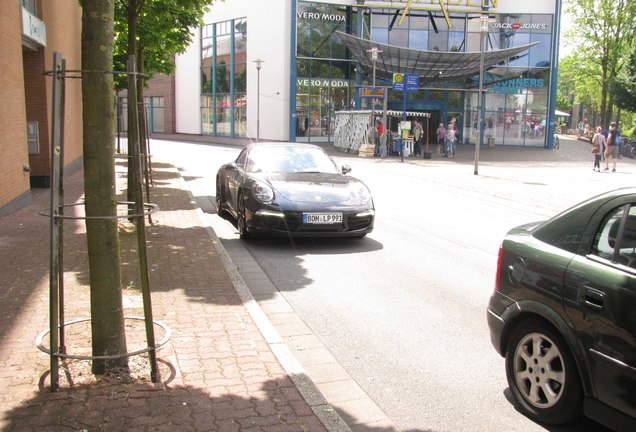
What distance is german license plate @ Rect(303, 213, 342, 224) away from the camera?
863 cm

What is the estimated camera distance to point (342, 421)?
357 centimetres

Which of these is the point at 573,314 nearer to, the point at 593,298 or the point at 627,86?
the point at 593,298

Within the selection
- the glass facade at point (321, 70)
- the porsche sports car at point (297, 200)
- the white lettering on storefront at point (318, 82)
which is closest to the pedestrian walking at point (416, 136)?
the glass facade at point (321, 70)

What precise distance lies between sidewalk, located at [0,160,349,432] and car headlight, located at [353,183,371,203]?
2.68m

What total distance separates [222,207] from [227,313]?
254 inches

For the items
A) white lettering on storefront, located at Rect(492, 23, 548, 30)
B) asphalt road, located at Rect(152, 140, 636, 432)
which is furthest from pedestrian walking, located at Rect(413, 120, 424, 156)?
asphalt road, located at Rect(152, 140, 636, 432)

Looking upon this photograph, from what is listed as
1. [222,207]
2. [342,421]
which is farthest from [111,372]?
[222,207]

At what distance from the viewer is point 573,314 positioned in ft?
11.2

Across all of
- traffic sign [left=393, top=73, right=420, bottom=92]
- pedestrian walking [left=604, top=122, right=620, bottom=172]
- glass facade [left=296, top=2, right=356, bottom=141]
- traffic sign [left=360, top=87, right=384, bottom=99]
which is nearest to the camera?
pedestrian walking [left=604, top=122, right=620, bottom=172]

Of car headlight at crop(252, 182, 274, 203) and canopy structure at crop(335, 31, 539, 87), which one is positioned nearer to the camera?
car headlight at crop(252, 182, 274, 203)

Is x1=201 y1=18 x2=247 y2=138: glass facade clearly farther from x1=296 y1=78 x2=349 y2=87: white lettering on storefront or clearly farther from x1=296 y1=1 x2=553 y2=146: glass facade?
x1=296 y1=1 x2=553 y2=146: glass facade

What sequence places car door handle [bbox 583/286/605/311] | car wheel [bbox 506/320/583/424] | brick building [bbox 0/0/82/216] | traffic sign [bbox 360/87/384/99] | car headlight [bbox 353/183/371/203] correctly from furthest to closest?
traffic sign [bbox 360/87/384/99] < brick building [bbox 0/0/82/216] < car headlight [bbox 353/183/371/203] < car wheel [bbox 506/320/583/424] < car door handle [bbox 583/286/605/311]

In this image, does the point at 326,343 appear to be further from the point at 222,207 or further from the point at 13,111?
the point at 13,111

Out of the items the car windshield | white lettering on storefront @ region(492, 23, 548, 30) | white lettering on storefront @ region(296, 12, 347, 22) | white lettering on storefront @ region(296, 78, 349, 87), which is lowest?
the car windshield
